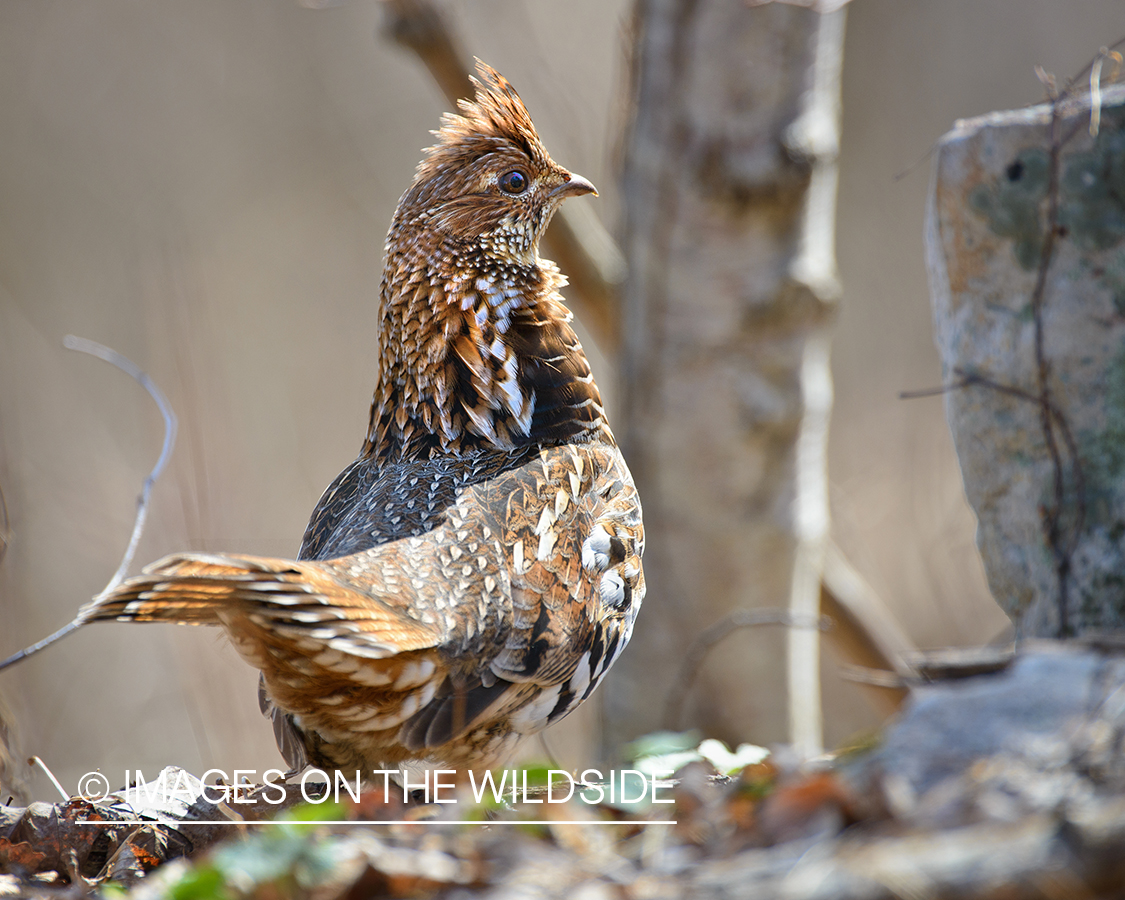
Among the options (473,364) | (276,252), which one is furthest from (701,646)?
(276,252)

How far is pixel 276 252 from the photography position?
13336 millimetres

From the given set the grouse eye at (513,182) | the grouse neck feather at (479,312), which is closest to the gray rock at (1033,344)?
the grouse neck feather at (479,312)

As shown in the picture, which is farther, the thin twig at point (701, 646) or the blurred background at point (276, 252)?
the blurred background at point (276, 252)

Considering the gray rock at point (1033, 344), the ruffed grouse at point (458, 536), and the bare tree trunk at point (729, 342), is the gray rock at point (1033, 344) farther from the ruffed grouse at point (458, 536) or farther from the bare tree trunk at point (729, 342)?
the bare tree trunk at point (729, 342)

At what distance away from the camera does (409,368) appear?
3.90 metres

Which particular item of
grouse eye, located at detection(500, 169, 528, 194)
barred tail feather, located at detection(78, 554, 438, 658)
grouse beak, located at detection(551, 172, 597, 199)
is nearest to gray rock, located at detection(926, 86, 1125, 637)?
grouse beak, located at detection(551, 172, 597, 199)

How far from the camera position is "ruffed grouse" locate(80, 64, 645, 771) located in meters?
2.55

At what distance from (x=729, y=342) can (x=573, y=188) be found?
1.61 meters

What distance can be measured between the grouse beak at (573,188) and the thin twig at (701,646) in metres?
2.46

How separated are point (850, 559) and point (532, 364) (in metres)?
6.45

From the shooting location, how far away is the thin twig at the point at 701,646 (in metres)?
5.28

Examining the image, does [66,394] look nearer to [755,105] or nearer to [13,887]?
[755,105]

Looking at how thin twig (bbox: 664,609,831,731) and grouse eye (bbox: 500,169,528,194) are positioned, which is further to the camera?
thin twig (bbox: 664,609,831,731)

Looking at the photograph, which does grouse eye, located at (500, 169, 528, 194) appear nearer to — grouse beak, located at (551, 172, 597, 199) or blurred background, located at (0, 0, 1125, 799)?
grouse beak, located at (551, 172, 597, 199)
